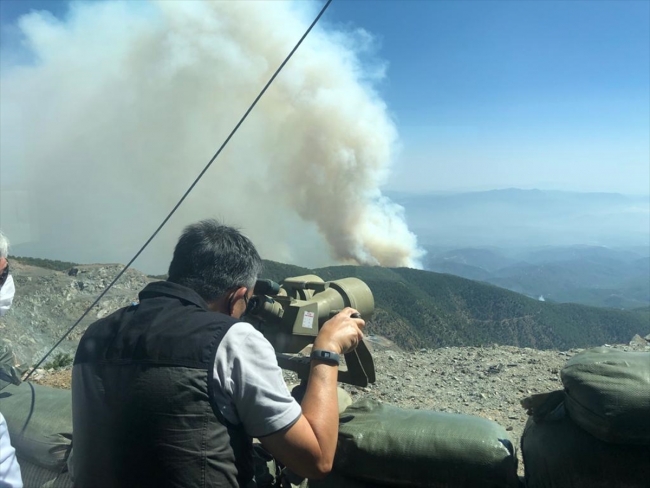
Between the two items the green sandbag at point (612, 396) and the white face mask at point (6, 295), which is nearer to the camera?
the green sandbag at point (612, 396)

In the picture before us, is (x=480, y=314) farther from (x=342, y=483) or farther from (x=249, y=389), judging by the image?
(x=249, y=389)

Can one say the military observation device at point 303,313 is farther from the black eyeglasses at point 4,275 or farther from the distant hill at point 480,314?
the distant hill at point 480,314

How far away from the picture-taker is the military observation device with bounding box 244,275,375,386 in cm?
270

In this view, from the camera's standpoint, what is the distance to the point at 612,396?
2428mm

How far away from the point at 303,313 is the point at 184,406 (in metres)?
0.99

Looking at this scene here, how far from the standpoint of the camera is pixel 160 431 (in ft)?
6.06

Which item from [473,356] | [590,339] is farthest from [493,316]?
[473,356]

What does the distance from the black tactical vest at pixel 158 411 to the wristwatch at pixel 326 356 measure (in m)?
0.39

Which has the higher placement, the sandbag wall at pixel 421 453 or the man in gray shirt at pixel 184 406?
the man in gray shirt at pixel 184 406

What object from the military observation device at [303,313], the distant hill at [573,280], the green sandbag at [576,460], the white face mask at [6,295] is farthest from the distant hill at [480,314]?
the distant hill at [573,280]

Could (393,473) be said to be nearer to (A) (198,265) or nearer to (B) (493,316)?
(A) (198,265)

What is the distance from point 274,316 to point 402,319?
39.5 meters

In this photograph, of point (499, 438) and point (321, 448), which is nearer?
point (321, 448)

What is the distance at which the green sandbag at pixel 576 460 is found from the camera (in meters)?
2.46
